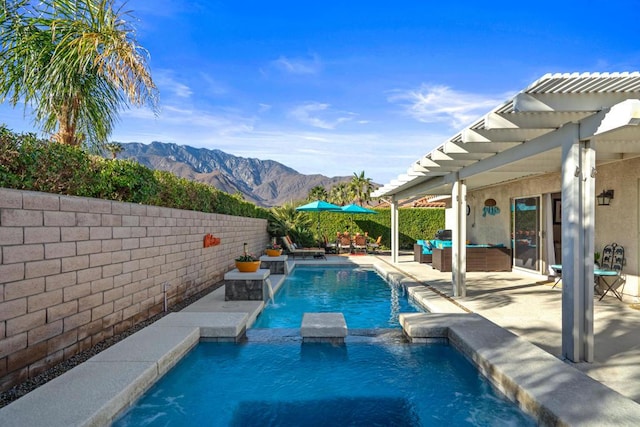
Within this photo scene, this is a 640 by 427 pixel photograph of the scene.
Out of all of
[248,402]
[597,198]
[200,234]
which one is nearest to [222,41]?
[200,234]

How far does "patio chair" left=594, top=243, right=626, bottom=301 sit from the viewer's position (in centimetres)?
786

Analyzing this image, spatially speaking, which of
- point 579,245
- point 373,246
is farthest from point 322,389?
point 373,246

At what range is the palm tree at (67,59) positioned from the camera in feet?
16.9

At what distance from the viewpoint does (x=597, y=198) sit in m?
8.53

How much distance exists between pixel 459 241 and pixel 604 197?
9.89 ft

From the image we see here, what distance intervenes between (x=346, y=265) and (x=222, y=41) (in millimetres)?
9519

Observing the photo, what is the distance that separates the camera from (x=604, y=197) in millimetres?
8352

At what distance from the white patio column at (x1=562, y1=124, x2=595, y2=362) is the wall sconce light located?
15.8 ft

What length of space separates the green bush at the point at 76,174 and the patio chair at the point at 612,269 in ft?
26.6

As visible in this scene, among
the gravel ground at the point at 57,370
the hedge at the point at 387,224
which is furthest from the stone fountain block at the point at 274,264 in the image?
the hedge at the point at 387,224

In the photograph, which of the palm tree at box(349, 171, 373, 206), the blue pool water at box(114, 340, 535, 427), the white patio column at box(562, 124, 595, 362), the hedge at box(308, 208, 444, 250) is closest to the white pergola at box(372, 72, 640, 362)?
the white patio column at box(562, 124, 595, 362)

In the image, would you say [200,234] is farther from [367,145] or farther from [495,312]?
[367,145]

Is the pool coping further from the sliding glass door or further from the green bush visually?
the sliding glass door

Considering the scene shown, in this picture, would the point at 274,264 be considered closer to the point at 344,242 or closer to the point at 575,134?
the point at 344,242
